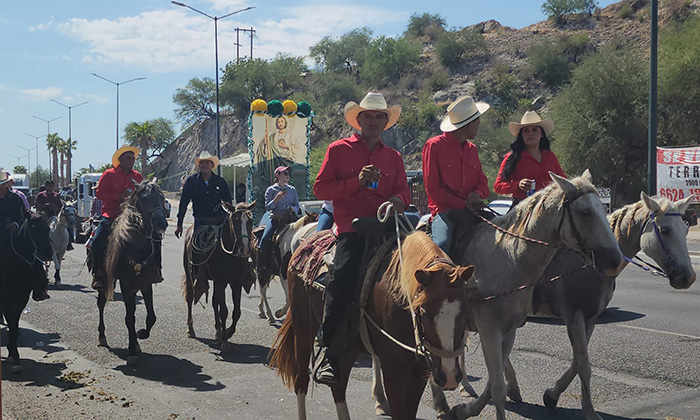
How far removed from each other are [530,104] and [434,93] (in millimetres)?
12528

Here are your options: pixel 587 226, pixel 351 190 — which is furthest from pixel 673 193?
pixel 351 190

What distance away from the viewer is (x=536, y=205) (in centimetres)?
566

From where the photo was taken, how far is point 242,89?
8306 cm

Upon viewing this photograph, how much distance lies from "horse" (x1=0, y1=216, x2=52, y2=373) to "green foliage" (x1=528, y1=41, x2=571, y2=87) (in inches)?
2273

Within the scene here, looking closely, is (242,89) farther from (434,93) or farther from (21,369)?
(21,369)

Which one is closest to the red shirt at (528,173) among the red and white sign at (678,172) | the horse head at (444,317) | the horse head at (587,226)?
the horse head at (587,226)

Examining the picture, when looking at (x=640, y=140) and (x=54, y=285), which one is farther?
(x=640, y=140)

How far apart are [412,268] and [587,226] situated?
1827 millimetres

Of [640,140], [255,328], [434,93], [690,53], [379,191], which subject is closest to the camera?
[379,191]

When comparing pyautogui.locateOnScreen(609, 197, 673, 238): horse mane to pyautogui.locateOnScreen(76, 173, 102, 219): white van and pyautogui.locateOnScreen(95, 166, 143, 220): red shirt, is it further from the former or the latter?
pyautogui.locateOnScreen(76, 173, 102, 219): white van

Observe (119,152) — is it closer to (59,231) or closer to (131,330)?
(131,330)

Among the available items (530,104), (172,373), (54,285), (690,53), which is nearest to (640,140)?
(690,53)

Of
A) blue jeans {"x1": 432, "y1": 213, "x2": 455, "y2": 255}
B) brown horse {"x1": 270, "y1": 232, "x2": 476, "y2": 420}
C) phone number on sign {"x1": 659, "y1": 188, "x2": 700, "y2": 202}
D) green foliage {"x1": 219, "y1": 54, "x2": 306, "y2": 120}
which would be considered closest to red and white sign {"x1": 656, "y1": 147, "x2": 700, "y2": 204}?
phone number on sign {"x1": 659, "y1": 188, "x2": 700, "y2": 202}

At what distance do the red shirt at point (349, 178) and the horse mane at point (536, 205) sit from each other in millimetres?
1136
